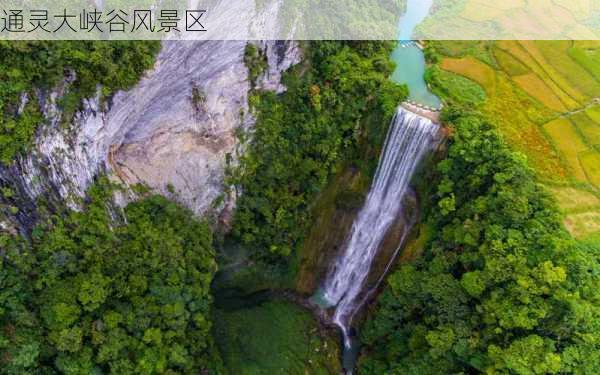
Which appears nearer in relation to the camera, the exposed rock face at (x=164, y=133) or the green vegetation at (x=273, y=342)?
the exposed rock face at (x=164, y=133)

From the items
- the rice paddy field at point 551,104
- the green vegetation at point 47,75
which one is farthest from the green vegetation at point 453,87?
the green vegetation at point 47,75

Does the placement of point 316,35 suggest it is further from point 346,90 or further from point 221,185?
point 221,185

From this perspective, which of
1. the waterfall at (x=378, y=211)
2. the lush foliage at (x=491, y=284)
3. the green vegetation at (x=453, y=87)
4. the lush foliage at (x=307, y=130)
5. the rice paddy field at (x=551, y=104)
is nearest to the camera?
the lush foliage at (x=491, y=284)

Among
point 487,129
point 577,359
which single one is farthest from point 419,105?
point 577,359

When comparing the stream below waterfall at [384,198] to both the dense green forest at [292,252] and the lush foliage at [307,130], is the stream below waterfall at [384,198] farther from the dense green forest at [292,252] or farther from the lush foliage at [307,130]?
the lush foliage at [307,130]

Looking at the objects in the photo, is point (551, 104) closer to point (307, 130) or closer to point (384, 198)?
point (384, 198)

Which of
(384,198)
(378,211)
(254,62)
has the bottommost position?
(378,211)

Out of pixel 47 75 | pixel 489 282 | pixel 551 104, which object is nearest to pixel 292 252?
pixel 489 282

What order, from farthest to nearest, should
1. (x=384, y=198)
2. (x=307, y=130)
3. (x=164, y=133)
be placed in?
1. (x=384, y=198)
2. (x=307, y=130)
3. (x=164, y=133)

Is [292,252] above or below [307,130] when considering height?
below
